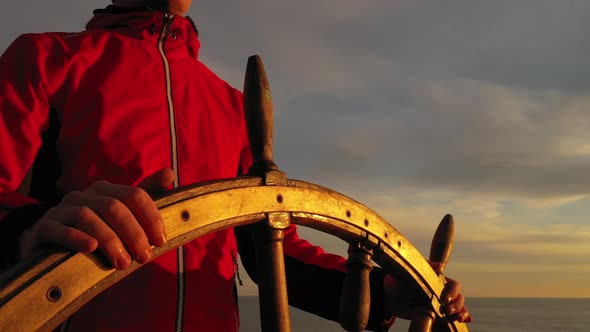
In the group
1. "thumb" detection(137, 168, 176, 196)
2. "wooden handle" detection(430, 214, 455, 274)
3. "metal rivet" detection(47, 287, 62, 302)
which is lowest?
"metal rivet" detection(47, 287, 62, 302)

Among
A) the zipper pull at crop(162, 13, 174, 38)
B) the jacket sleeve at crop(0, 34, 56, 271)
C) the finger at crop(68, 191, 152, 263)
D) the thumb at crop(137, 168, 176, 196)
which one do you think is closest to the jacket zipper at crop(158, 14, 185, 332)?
the zipper pull at crop(162, 13, 174, 38)

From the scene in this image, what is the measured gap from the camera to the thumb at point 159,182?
1040mm

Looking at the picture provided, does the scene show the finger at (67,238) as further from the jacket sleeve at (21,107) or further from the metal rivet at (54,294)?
the jacket sleeve at (21,107)

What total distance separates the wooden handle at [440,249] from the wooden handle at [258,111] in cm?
73

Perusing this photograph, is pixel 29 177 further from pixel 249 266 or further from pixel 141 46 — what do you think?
pixel 249 266

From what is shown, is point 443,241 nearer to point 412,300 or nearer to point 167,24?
point 412,300

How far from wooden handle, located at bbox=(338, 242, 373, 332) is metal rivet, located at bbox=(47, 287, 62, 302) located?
69cm

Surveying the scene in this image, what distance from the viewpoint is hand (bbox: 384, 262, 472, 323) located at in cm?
173

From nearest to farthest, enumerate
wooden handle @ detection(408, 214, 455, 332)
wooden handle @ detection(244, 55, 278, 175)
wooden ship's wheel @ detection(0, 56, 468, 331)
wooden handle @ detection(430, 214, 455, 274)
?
wooden ship's wheel @ detection(0, 56, 468, 331) → wooden handle @ detection(244, 55, 278, 175) → wooden handle @ detection(408, 214, 455, 332) → wooden handle @ detection(430, 214, 455, 274)

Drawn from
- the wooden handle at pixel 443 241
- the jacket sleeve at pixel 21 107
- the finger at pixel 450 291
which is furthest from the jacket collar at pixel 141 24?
the finger at pixel 450 291

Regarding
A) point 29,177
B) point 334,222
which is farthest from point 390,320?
point 29,177

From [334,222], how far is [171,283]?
0.49 meters

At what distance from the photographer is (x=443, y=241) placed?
72.2 inches

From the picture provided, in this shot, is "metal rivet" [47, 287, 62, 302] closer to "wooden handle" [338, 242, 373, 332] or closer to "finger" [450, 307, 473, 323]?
"wooden handle" [338, 242, 373, 332]
